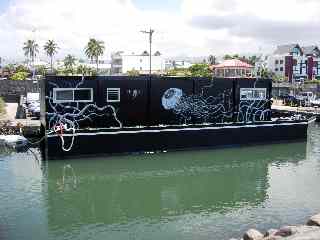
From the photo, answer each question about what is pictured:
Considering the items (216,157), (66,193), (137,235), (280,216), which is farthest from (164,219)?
(216,157)

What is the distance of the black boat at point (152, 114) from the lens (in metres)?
24.1

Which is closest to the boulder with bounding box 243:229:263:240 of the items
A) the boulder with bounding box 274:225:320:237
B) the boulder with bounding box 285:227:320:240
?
the boulder with bounding box 274:225:320:237

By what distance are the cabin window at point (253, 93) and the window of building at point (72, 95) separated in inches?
372

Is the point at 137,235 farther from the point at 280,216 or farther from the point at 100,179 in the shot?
the point at 100,179

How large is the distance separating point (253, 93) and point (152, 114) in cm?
679

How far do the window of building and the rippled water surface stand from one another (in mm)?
3115

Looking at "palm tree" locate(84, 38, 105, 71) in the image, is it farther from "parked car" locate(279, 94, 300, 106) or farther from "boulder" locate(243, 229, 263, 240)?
"boulder" locate(243, 229, 263, 240)

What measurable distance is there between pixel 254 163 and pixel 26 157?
40.0 ft

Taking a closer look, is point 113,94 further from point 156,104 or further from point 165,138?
point 165,138

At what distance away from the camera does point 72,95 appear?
80.0 feet

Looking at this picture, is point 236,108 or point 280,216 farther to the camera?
point 236,108

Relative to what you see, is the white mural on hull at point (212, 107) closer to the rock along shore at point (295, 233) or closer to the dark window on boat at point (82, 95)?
the dark window on boat at point (82, 95)

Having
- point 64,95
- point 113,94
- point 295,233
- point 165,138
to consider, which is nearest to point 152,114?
point 165,138

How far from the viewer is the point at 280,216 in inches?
625
